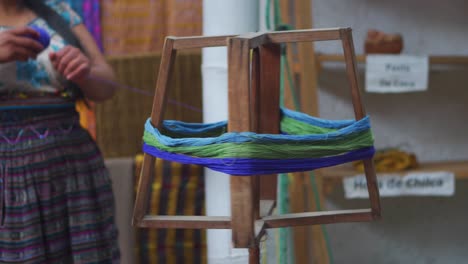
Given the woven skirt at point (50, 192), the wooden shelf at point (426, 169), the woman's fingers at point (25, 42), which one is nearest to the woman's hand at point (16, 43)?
the woman's fingers at point (25, 42)

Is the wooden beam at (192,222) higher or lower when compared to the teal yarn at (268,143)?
lower

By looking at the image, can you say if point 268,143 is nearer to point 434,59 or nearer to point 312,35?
point 312,35

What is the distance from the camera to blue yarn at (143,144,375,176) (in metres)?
0.91

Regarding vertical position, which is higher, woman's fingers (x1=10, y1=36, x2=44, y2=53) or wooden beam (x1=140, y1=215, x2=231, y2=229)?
woman's fingers (x1=10, y1=36, x2=44, y2=53)

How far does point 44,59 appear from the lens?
161 cm

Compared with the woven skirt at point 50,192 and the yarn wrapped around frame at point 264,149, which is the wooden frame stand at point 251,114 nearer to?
the yarn wrapped around frame at point 264,149

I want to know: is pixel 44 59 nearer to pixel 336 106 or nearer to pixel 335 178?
pixel 335 178

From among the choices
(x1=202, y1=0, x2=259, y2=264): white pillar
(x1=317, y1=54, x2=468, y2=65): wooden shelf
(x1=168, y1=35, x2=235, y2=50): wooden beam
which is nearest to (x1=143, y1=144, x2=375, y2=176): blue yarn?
(x1=168, y1=35, x2=235, y2=50): wooden beam

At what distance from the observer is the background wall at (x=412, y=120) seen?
7.64 ft

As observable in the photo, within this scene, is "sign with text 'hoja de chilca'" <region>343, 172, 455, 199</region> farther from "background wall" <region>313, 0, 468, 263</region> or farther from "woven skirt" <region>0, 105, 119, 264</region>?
"woven skirt" <region>0, 105, 119, 264</region>

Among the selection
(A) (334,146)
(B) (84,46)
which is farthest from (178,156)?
(B) (84,46)

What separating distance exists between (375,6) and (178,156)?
1518 mm

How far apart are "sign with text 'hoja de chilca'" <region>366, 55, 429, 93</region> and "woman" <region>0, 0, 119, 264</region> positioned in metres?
0.79

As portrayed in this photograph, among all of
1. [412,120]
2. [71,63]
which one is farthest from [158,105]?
[412,120]
